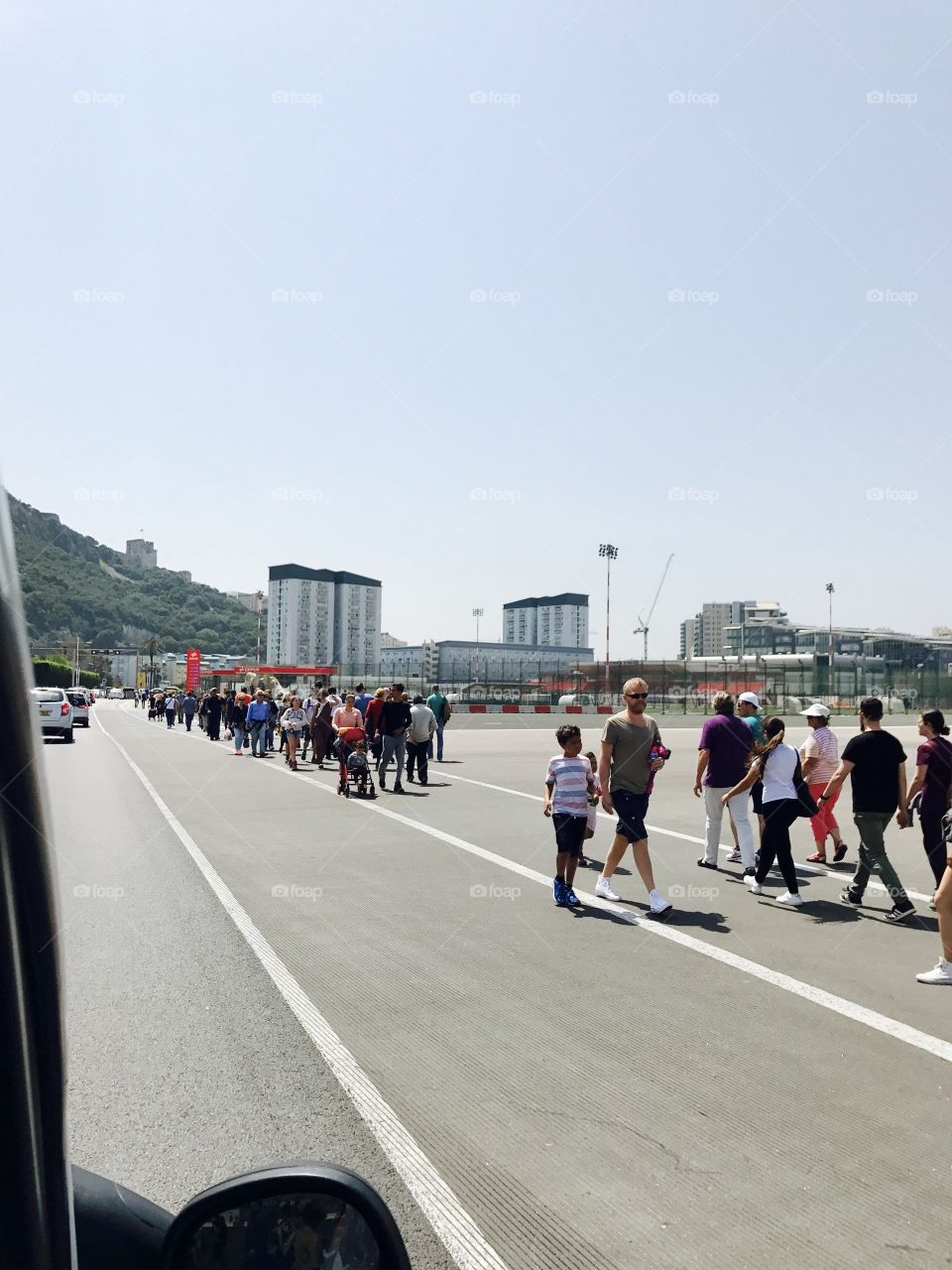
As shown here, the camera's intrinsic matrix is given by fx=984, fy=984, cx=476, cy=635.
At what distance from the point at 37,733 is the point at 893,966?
23.6 feet

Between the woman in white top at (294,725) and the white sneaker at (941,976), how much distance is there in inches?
701

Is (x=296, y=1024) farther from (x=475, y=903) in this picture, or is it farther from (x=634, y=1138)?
(x=475, y=903)

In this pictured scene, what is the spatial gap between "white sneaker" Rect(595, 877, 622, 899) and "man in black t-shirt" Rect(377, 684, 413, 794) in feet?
30.8

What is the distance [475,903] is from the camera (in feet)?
28.8

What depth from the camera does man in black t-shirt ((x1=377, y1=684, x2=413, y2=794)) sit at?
1858 centimetres

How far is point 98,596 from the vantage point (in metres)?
3.42

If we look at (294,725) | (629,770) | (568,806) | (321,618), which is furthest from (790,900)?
(321,618)

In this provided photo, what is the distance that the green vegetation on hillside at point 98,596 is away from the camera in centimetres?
129

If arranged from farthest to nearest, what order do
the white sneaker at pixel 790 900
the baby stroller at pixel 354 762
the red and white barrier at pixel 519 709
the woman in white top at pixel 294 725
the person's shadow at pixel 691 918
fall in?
the red and white barrier at pixel 519 709, the woman in white top at pixel 294 725, the baby stroller at pixel 354 762, the white sneaker at pixel 790 900, the person's shadow at pixel 691 918

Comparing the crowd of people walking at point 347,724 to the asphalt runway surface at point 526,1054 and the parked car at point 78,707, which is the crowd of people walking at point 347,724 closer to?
the parked car at point 78,707

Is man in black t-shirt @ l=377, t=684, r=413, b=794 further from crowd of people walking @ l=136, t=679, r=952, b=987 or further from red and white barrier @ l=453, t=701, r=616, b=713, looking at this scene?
red and white barrier @ l=453, t=701, r=616, b=713

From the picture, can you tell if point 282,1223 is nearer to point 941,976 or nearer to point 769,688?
point 941,976

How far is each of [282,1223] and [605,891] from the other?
314 inches

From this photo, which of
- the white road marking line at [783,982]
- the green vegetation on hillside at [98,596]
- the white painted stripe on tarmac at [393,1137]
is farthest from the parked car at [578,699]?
the white painted stripe on tarmac at [393,1137]
